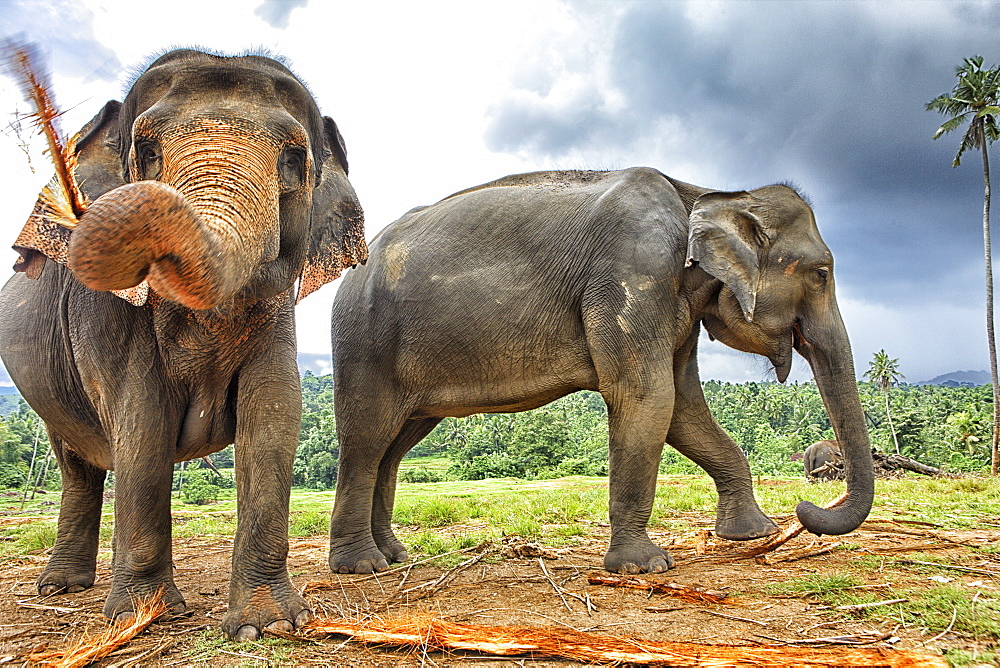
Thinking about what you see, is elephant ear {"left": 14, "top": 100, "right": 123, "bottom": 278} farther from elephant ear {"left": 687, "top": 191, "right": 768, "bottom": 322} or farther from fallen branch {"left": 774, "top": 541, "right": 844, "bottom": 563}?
fallen branch {"left": 774, "top": 541, "right": 844, "bottom": 563}

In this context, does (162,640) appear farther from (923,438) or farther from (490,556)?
(923,438)

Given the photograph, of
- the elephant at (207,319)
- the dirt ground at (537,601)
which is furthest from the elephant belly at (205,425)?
the dirt ground at (537,601)

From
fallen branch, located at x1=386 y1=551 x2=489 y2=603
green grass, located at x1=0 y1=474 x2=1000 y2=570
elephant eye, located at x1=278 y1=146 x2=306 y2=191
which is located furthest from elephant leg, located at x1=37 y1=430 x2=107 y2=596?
elephant eye, located at x1=278 y1=146 x2=306 y2=191

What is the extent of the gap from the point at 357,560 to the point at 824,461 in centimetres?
1331

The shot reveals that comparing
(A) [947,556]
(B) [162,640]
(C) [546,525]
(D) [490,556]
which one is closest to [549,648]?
(B) [162,640]

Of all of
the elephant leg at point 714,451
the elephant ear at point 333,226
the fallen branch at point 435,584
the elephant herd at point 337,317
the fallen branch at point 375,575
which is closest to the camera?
the elephant herd at point 337,317

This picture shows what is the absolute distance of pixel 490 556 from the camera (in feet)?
16.3

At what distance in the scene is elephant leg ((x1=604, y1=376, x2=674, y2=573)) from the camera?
4.59 metres

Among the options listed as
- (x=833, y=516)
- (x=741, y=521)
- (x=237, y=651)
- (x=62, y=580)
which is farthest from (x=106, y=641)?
(x=741, y=521)

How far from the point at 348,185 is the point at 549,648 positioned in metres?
2.52

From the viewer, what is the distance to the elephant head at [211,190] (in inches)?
81.3

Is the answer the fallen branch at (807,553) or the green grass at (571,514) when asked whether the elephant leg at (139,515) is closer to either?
the green grass at (571,514)

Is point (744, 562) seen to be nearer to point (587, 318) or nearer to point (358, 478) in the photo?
point (587, 318)

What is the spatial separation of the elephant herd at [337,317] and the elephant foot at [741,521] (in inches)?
0.7
